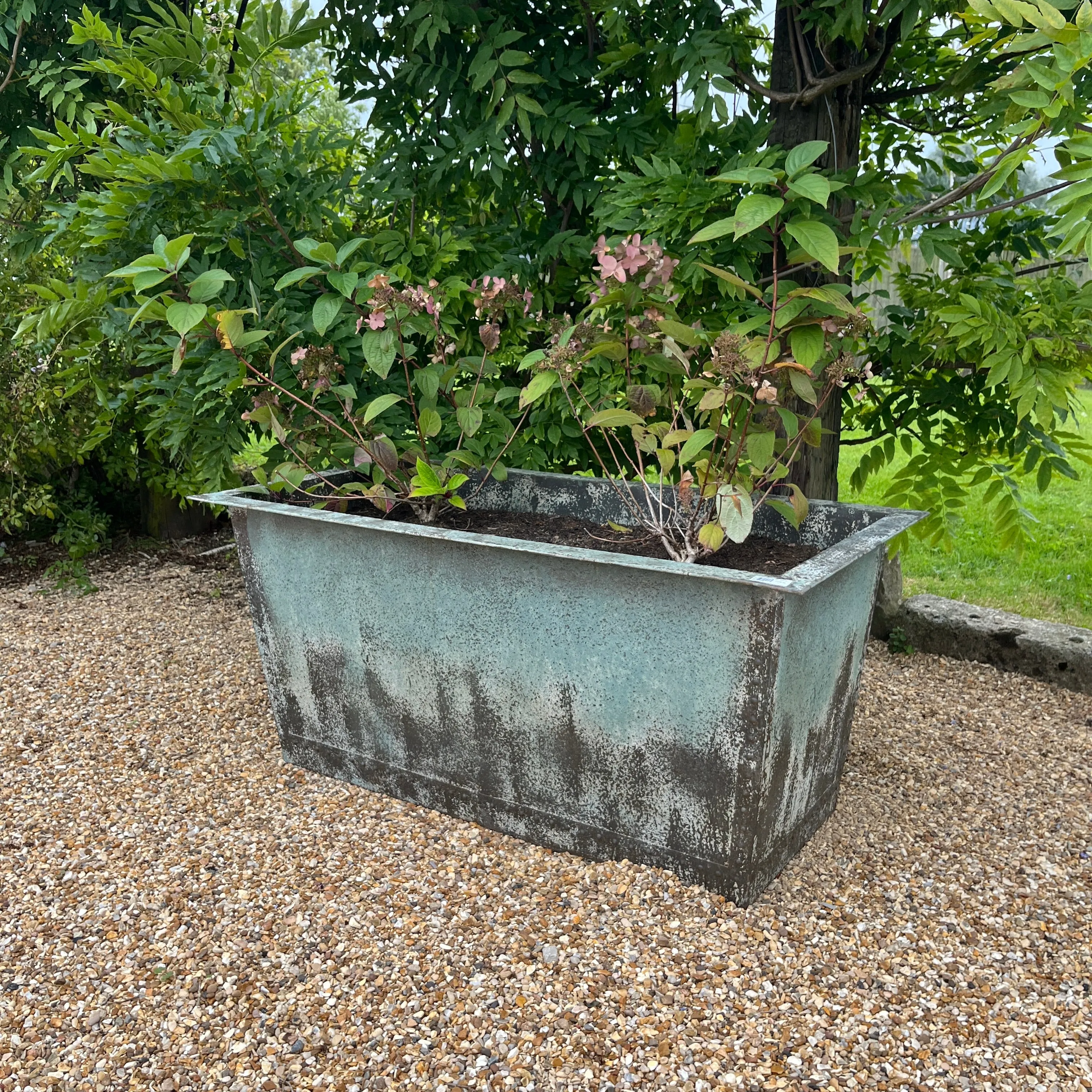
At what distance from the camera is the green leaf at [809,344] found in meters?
1.86

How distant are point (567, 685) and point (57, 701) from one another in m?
2.14

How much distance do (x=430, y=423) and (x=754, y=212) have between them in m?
1.04

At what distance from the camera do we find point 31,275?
4.12m

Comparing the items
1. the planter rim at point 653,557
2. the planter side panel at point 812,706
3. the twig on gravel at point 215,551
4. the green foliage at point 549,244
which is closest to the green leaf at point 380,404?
the green foliage at point 549,244

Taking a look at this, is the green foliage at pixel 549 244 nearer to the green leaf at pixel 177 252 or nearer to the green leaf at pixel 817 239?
the green leaf at pixel 177 252

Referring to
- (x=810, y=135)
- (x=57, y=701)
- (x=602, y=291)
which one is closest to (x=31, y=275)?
(x=57, y=701)

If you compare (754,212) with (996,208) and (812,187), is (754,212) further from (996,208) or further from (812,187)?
(996,208)

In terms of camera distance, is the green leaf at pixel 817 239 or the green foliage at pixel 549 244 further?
the green foliage at pixel 549 244

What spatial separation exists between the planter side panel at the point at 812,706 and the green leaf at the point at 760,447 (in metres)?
0.30

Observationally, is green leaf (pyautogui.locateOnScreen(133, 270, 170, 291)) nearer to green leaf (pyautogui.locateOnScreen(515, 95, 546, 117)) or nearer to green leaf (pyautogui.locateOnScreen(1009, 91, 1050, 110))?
green leaf (pyautogui.locateOnScreen(515, 95, 546, 117))

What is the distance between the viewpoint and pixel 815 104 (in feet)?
8.30

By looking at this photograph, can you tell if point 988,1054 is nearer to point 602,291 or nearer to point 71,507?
point 602,291

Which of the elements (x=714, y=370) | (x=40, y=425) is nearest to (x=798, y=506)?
(x=714, y=370)

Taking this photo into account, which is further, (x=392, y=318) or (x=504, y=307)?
(x=504, y=307)
